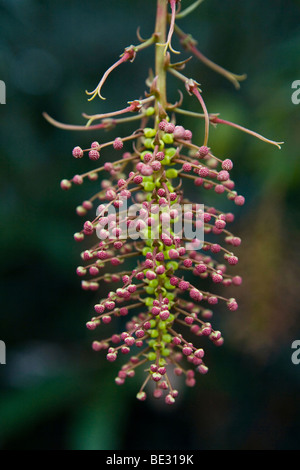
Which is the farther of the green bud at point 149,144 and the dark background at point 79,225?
the dark background at point 79,225

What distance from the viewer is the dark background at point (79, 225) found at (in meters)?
1.65

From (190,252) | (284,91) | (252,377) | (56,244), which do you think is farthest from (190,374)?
(252,377)

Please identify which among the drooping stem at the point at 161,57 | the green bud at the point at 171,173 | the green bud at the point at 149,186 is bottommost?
the green bud at the point at 149,186

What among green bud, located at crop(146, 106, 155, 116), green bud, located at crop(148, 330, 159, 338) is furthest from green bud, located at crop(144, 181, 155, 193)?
green bud, located at crop(148, 330, 159, 338)

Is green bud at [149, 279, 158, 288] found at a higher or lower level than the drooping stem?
lower

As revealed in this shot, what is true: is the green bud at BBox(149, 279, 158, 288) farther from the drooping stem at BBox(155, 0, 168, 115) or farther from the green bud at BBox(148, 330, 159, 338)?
the drooping stem at BBox(155, 0, 168, 115)

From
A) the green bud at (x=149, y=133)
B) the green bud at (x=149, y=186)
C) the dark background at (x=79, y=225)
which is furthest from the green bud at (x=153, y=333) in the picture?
the dark background at (x=79, y=225)

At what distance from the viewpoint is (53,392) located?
7.25 ft

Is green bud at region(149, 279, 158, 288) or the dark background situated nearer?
green bud at region(149, 279, 158, 288)

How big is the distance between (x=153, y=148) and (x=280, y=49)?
692mm

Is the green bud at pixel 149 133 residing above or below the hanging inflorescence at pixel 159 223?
above

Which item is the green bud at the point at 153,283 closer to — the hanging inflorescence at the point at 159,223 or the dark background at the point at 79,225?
the hanging inflorescence at the point at 159,223

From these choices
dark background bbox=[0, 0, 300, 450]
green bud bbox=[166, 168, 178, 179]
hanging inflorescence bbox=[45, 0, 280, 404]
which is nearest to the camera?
hanging inflorescence bbox=[45, 0, 280, 404]

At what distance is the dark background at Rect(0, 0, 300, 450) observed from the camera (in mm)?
1650
